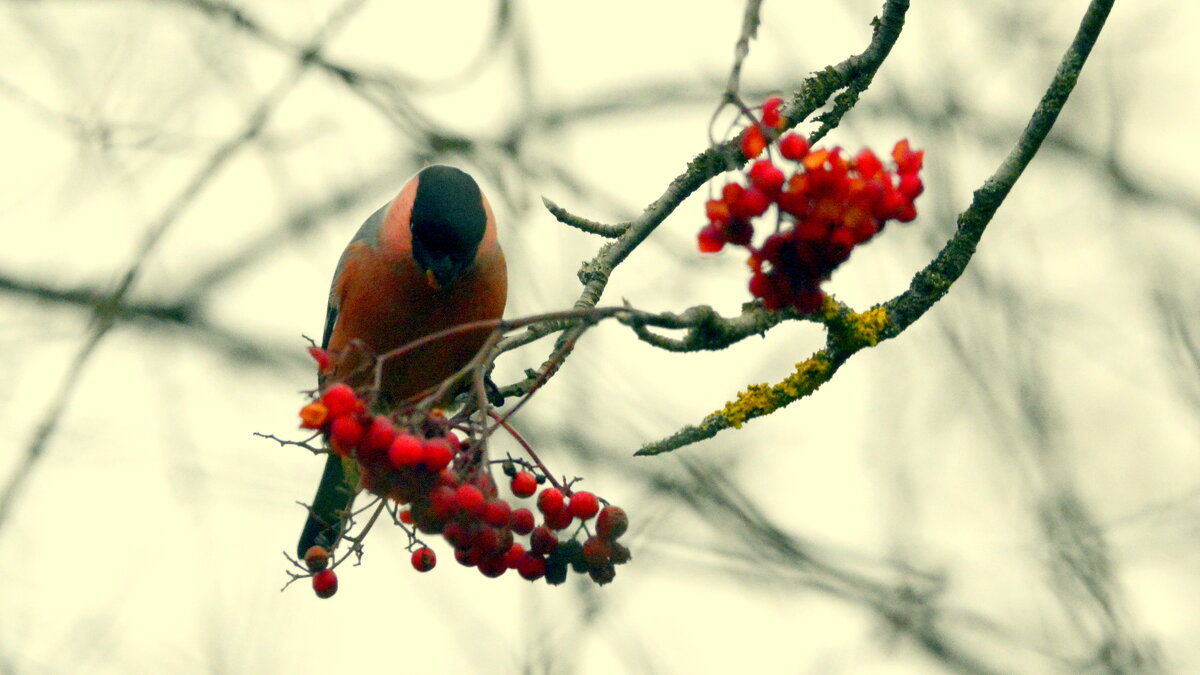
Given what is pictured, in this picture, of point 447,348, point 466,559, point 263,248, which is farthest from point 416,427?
point 263,248

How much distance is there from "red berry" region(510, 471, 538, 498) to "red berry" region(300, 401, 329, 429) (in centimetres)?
53

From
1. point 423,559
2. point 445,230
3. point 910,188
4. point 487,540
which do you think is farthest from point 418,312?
point 910,188

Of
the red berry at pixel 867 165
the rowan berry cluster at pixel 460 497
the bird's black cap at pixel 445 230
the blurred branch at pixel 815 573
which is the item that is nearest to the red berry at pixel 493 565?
the rowan berry cluster at pixel 460 497

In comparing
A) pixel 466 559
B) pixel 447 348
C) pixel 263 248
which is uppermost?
pixel 263 248

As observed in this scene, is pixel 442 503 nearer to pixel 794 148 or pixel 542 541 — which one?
pixel 542 541

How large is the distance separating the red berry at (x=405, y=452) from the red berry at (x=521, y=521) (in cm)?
36

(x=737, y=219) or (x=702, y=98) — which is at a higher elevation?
(x=702, y=98)

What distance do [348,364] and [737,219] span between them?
6.24 feet

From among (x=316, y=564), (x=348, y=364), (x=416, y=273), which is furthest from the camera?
(x=416, y=273)

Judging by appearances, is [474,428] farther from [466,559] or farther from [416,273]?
[416,273]

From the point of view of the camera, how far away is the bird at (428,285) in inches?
154

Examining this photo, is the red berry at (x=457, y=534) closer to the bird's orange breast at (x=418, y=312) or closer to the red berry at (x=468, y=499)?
the red berry at (x=468, y=499)

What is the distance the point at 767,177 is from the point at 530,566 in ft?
3.24

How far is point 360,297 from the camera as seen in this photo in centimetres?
418
